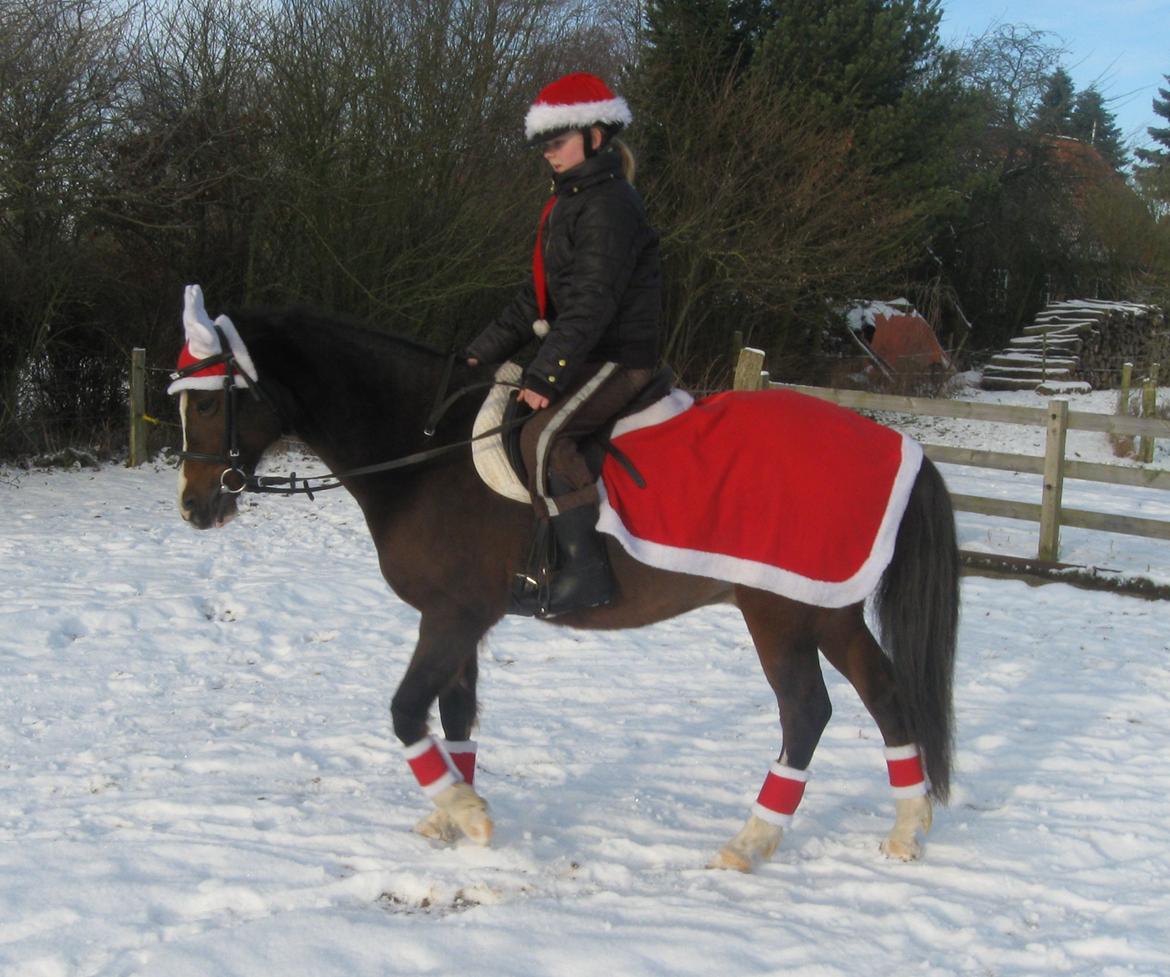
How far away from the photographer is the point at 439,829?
403 centimetres

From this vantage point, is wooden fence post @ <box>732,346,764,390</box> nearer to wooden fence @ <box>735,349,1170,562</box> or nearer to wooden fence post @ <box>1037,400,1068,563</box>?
wooden fence @ <box>735,349,1170,562</box>

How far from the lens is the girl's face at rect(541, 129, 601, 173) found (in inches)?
152

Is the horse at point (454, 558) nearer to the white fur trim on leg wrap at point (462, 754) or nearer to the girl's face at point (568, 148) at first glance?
the white fur trim on leg wrap at point (462, 754)

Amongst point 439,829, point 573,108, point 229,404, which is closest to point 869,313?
point 573,108

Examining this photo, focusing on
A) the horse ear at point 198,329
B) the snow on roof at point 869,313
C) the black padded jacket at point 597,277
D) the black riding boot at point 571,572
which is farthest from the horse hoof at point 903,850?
the snow on roof at point 869,313

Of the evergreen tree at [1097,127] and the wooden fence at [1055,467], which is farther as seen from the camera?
the evergreen tree at [1097,127]

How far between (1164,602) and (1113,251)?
22.6m

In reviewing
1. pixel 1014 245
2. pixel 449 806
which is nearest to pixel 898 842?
pixel 449 806

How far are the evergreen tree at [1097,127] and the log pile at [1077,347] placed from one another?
2683 centimetres

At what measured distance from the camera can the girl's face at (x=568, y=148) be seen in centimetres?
387

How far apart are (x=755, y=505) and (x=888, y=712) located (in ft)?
3.25

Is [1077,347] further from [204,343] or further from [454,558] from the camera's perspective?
[204,343]

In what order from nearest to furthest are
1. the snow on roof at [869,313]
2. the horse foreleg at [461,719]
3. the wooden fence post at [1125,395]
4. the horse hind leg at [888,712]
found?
1. the horse hind leg at [888,712]
2. the horse foreleg at [461,719]
3. the wooden fence post at [1125,395]
4. the snow on roof at [869,313]

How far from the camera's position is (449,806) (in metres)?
3.89
